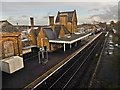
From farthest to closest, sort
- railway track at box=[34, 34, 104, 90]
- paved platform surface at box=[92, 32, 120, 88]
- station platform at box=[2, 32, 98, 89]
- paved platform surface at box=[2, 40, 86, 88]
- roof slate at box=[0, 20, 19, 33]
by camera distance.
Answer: roof slate at box=[0, 20, 19, 33] → paved platform surface at box=[2, 40, 86, 88] → station platform at box=[2, 32, 98, 89] → paved platform surface at box=[92, 32, 120, 88] → railway track at box=[34, 34, 104, 90]

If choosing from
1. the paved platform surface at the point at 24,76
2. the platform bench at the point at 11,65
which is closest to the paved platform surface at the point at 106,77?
the paved platform surface at the point at 24,76

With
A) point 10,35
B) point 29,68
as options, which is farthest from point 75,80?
point 10,35

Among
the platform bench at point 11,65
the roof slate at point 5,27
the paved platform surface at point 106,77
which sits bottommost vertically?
the paved platform surface at point 106,77

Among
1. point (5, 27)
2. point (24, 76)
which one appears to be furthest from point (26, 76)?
point (5, 27)

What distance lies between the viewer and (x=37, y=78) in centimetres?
1755

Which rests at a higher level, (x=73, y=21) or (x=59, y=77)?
(x=73, y=21)

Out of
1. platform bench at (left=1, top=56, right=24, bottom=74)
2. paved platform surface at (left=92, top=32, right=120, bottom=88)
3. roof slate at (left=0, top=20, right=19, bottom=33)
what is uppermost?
roof slate at (left=0, top=20, right=19, bottom=33)

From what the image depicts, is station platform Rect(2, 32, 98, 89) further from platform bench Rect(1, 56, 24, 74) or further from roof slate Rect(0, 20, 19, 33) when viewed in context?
roof slate Rect(0, 20, 19, 33)

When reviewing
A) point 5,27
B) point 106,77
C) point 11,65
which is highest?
point 5,27

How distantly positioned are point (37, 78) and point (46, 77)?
1.04m

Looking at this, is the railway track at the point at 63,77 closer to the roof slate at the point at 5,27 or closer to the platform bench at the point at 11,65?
the platform bench at the point at 11,65

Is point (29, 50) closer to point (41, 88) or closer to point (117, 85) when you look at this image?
point (41, 88)

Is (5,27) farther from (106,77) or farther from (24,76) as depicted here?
(106,77)

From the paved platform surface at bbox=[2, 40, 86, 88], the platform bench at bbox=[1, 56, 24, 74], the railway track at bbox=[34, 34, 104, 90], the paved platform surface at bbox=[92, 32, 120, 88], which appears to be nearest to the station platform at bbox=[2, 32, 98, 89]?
the paved platform surface at bbox=[2, 40, 86, 88]
